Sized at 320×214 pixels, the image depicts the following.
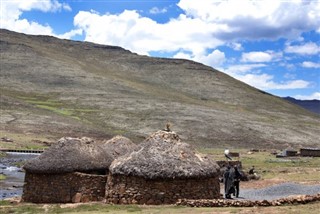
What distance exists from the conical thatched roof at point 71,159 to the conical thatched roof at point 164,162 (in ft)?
12.3

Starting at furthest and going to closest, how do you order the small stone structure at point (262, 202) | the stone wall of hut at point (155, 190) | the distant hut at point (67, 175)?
the distant hut at point (67, 175)
the stone wall of hut at point (155, 190)
the small stone structure at point (262, 202)

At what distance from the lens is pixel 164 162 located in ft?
81.0

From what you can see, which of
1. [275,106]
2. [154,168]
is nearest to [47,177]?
[154,168]

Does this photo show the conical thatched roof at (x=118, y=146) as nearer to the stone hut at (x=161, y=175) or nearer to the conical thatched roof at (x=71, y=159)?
the conical thatched roof at (x=71, y=159)

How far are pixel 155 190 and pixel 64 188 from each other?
6016mm

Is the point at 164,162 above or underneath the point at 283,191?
above

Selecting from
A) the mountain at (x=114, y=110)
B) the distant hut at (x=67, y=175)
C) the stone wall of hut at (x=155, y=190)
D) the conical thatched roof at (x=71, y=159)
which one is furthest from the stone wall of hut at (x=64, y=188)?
the mountain at (x=114, y=110)

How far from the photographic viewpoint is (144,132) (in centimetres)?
9738

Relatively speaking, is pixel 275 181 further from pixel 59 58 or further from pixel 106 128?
pixel 59 58

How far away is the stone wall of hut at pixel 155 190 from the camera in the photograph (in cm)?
2414

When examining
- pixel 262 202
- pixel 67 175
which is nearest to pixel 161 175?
pixel 262 202

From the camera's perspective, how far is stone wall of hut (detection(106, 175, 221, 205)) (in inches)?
950

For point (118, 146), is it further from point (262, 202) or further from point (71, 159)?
point (262, 202)

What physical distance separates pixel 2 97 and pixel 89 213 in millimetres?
105334
